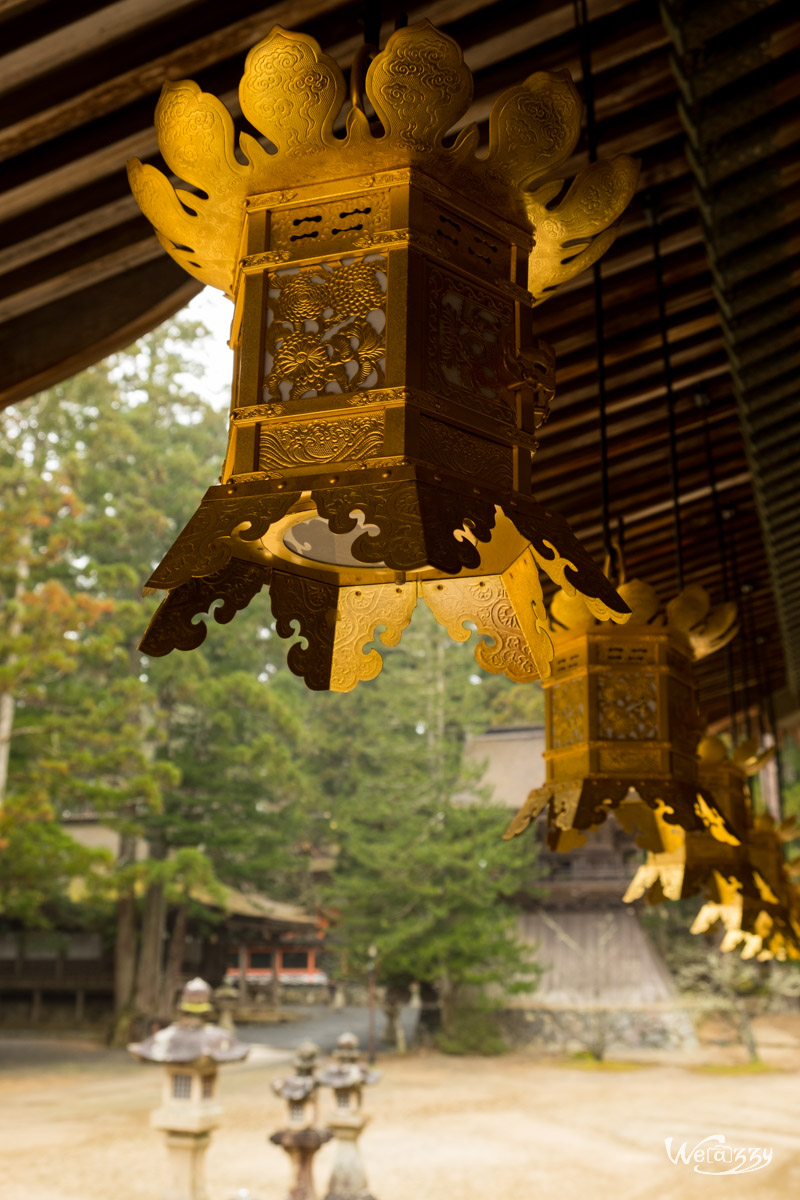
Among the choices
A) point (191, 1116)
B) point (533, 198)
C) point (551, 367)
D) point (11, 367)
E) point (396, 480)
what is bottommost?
point (191, 1116)

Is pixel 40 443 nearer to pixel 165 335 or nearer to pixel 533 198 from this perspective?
pixel 165 335

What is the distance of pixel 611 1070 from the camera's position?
1492 centimetres

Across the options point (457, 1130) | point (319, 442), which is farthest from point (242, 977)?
point (319, 442)

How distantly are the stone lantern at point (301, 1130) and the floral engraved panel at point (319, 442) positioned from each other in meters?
6.77

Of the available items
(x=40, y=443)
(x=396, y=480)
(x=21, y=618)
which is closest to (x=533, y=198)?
(x=396, y=480)

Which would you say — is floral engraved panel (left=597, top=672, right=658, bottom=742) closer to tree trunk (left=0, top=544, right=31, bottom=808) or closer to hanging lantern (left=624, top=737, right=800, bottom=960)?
hanging lantern (left=624, top=737, right=800, bottom=960)

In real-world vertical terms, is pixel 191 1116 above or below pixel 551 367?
below

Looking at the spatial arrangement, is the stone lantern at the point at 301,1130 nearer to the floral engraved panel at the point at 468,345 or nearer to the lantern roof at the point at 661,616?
the lantern roof at the point at 661,616

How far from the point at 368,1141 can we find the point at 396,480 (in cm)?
1158

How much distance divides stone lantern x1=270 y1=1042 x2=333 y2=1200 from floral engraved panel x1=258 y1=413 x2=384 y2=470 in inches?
266

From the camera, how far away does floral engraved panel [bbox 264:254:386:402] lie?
3.76ft

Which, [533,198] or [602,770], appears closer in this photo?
[533,198]

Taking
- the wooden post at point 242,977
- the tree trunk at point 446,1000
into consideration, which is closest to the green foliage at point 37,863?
the tree trunk at point 446,1000

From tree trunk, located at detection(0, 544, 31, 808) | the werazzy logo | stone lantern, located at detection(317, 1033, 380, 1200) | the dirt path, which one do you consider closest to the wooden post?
the dirt path
